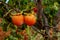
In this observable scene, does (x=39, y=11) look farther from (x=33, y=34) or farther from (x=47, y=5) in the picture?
(x=47, y=5)

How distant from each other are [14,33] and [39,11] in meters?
0.39

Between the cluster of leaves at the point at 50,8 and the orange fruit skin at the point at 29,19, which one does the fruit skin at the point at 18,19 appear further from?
Answer: the cluster of leaves at the point at 50,8

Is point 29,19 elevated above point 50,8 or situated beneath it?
elevated above

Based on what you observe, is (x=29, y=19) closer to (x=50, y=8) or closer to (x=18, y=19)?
(x=18, y=19)

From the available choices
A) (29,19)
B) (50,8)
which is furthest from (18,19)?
(50,8)

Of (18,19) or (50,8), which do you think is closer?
(18,19)

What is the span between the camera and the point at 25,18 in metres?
1.13

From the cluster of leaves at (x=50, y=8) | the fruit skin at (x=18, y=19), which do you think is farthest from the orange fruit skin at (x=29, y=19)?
the cluster of leaves at (x=50, y=8)

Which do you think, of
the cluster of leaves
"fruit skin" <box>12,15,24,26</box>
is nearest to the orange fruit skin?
"fruit skin" <box>12,15,24,26</box>

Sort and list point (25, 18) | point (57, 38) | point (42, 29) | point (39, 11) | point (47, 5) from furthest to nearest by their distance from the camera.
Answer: point (47, 5)
point (57, 38)
point (42, 29)
point (39, 11)
point (25, 18)

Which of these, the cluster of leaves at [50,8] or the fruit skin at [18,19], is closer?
the fruit skin at [18,19]

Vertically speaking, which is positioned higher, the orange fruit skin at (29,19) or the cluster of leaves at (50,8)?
the orange fruit skin at (29,19)

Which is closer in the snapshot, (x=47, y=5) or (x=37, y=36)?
(x=37, y=36)

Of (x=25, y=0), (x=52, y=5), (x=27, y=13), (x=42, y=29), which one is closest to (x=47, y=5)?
(x=52, y=5)
